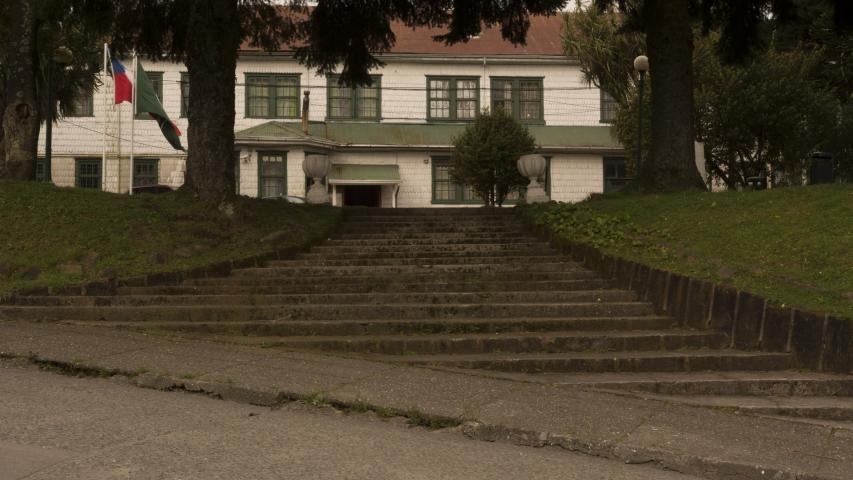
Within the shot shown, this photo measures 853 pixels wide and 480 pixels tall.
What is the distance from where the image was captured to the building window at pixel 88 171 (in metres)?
31.2

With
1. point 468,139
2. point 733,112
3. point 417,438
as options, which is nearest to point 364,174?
point 468,139

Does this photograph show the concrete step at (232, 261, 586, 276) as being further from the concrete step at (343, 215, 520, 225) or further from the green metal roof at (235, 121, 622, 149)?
the green metal roof at (235, 121, 622, 149)

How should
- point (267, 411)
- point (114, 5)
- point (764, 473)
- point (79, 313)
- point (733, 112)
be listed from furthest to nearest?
point (733, 112)
point (114, 5)
point (79, 313)
point (267, 411)
point (764, 473)

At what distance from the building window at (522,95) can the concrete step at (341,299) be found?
22.7m

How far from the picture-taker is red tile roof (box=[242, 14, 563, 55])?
32.3 metres

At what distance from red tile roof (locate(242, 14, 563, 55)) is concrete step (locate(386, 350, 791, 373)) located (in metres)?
24.9

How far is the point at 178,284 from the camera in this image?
11.5 meters

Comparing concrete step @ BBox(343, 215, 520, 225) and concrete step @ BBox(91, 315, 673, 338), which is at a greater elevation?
concrete step @ BBox(343, 215, 520, 225)

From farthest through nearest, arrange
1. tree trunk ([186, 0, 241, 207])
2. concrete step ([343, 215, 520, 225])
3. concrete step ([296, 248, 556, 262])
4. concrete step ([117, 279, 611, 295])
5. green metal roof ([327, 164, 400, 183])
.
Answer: green metal roof ([327, 164, 400, 183])
concrete step ([343, 215, 520, 225])
tree trunk ([186, 0, 241, 207])
concrete step ([296, 248, 556, 262])
concrete step ([117, 279, 611, 295])

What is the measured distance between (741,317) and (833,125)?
20273 mm

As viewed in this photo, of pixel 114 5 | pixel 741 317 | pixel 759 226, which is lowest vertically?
pixel 741 317

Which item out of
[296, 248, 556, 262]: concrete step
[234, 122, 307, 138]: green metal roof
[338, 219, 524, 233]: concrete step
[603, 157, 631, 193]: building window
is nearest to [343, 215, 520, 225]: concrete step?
[338, 219, 524, 233]: concrete step

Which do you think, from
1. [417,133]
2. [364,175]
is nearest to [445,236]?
[364,175]

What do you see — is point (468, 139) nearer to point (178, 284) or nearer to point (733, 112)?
point (733, 112)
